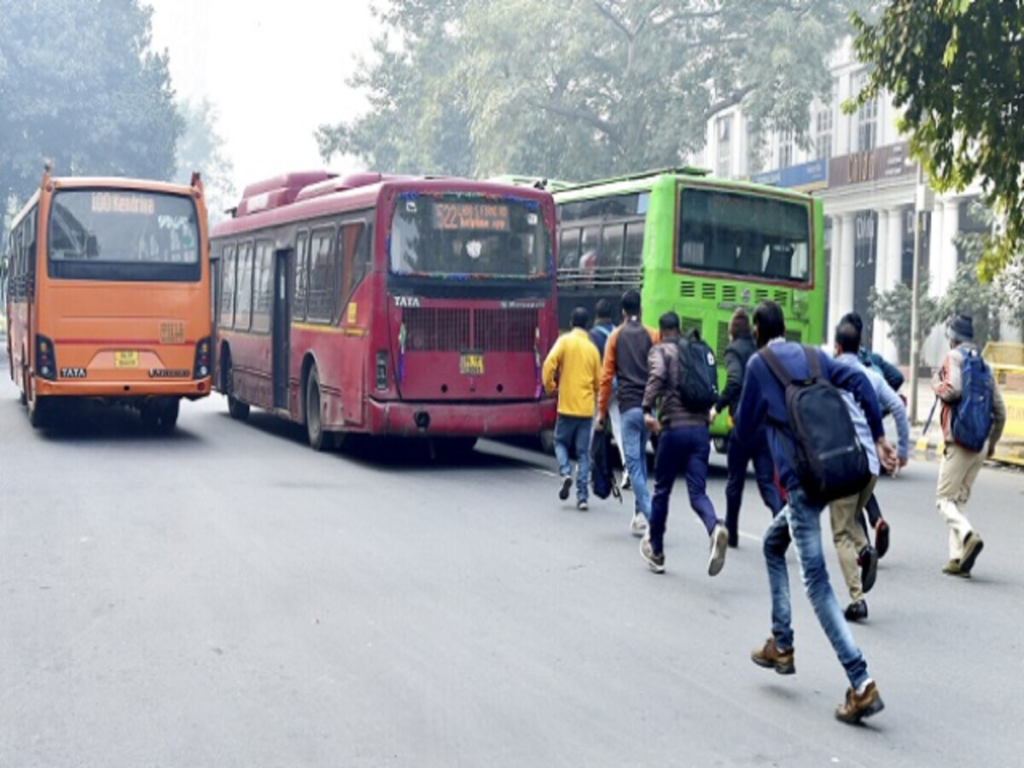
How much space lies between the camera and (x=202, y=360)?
1875 centimetres

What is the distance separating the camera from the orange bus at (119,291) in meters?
18.2

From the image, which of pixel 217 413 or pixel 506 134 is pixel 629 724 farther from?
pixel 506 134

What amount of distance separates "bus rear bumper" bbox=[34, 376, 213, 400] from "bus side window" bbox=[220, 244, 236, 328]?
4.06 m

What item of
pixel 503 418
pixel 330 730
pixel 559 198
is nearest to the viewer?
pixel 330 730

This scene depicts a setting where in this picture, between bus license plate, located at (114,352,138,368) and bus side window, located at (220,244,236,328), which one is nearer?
bus license plate, located at (114,352,138,368)

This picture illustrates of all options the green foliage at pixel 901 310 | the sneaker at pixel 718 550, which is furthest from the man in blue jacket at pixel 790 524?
the green foliage at pixel 901 310

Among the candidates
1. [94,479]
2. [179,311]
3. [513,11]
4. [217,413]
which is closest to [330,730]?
[94,479]

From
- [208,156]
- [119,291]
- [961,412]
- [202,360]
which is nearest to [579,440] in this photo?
[961,412]

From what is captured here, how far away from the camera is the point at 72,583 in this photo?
9.48 m

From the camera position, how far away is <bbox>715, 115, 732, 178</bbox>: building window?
51250 mm

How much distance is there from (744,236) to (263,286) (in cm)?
663

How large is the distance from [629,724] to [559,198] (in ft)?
48.5

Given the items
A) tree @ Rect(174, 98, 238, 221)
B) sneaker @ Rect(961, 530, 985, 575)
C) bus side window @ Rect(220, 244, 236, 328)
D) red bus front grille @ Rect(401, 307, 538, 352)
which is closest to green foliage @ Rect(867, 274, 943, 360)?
bus side window @ Rect(220, 244, 236, 328)

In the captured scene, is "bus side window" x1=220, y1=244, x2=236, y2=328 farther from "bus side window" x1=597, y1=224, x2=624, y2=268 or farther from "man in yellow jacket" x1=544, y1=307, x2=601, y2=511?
"man in yellow jacket" x1=544, y1=307, x2=601, y2=511
